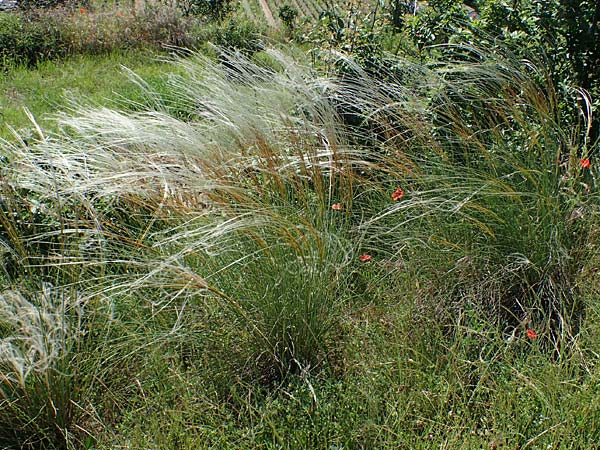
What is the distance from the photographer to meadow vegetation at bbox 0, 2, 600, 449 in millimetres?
2408

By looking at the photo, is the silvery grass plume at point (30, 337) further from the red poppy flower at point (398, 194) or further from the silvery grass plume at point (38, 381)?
the red poppy flower at point (398, 194)

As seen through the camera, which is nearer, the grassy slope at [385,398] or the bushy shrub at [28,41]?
the grassy slope at [385,398]

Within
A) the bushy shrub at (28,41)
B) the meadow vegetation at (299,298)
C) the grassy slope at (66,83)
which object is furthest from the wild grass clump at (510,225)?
the bushy shrub at (28,41)

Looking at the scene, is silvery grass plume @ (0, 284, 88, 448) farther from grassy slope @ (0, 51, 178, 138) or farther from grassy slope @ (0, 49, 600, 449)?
grassy slope @ (0, 51, 178, 138)

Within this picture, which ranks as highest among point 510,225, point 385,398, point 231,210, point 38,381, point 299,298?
point 231,210

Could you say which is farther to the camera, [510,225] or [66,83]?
[66,83]

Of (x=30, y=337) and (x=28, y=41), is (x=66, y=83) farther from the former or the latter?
(x=30, y=337)

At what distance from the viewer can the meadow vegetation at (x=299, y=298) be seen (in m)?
2.41

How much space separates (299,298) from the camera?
2.62m

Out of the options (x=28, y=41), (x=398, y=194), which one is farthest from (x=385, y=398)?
(x=28, y=41)

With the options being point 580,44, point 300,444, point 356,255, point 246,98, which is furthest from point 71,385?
point 580,44

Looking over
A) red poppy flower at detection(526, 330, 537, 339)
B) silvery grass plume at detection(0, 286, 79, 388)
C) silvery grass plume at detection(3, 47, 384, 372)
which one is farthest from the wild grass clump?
silvery grass plume at detection(0, 286, 79, 388)

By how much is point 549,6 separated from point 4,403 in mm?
3560

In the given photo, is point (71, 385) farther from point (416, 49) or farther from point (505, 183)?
point (416, 49)
